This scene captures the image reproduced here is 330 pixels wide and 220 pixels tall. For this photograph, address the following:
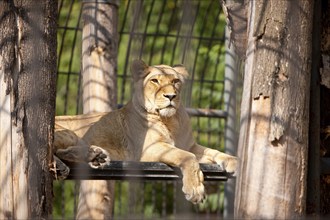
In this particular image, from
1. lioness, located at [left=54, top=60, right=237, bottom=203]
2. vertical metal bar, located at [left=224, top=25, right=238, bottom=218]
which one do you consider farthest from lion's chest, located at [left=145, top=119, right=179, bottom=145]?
vertical metal bar, located at [left=224, top=25, right=238, bottom=218]

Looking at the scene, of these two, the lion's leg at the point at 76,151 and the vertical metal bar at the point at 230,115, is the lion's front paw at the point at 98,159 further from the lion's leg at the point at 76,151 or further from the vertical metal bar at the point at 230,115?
the vertical metal bar at the point at 230,115

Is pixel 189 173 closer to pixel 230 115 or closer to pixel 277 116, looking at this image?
pixel 277 116

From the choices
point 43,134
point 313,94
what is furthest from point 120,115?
point 313,94

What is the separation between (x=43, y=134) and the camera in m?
3.75

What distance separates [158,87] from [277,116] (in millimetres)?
2076

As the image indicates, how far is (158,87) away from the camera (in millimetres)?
5344

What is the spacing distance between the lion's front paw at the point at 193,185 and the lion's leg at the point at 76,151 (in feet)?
1.35

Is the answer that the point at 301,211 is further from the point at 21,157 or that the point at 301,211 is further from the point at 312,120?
the point at 21,157

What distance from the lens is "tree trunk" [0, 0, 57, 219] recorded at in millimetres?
3678

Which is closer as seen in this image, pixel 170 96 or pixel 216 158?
pixel 216 158

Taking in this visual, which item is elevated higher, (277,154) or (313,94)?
(313,94)

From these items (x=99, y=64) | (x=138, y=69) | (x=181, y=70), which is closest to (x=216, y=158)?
(x=181, y=70)

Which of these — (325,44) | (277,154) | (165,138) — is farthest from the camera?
(165,138)

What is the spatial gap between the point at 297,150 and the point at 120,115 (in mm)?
2266
